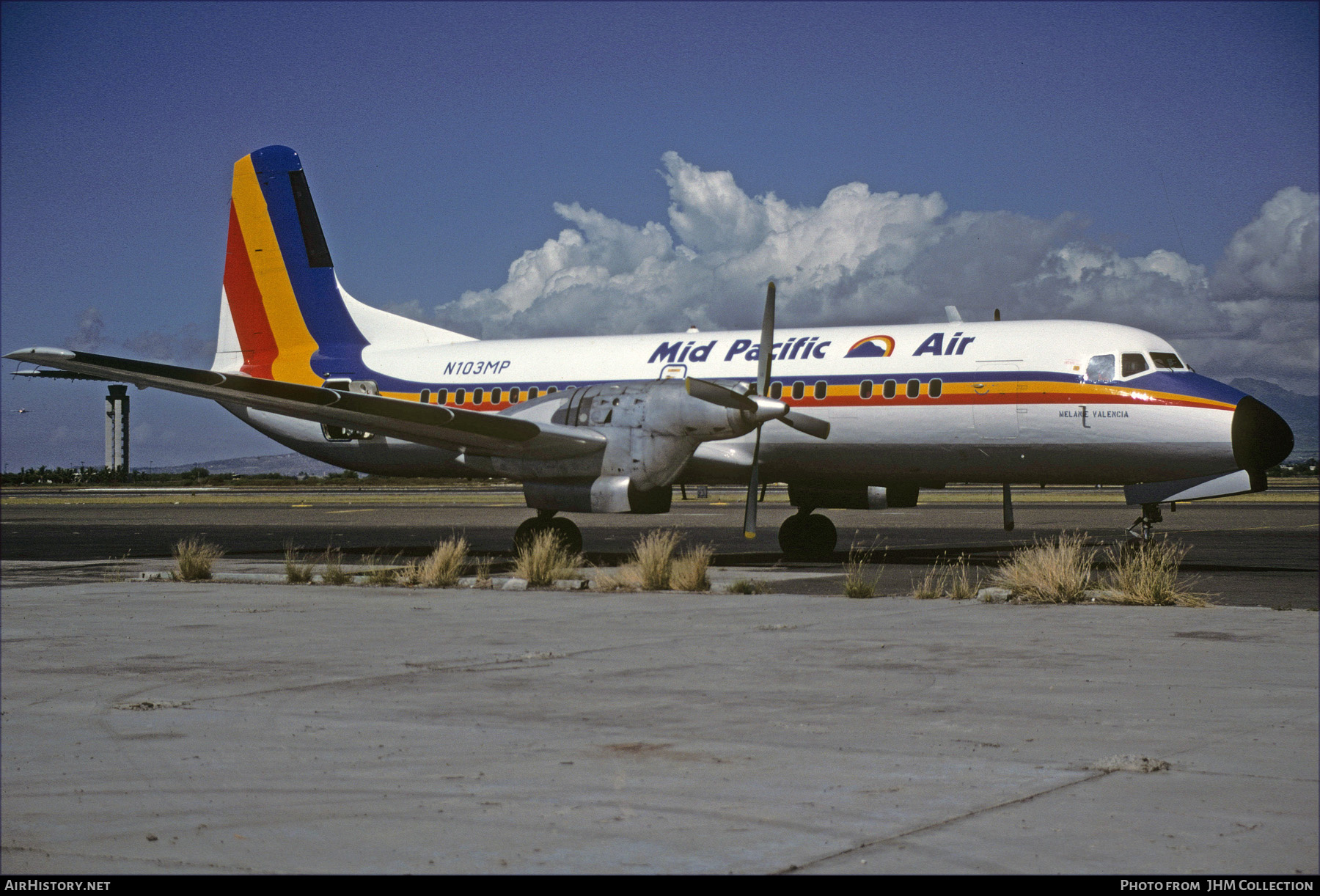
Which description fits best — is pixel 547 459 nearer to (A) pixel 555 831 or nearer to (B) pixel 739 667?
(B) pixel 739 667

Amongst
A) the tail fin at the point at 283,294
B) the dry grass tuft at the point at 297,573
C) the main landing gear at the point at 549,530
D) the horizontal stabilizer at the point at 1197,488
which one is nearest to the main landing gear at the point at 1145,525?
the horizontal stabilizer at the point at 1197,488

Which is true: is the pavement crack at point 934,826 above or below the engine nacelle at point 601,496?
below

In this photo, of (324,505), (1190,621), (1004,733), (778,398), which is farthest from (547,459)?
(324,505)

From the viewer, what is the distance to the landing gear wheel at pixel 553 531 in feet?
70.9

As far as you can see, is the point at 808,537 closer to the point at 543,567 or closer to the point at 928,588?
the point at 543,567

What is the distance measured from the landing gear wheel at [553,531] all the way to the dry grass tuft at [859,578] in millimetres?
4638

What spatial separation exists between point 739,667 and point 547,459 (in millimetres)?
11083

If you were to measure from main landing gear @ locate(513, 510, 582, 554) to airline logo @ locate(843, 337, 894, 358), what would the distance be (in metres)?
5.61

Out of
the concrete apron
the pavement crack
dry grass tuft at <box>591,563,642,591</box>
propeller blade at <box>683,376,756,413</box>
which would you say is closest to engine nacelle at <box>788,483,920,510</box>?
propeller blade at <box>683,376,756,413</box>

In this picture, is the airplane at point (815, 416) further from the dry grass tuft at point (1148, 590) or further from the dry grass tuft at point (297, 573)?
the dry grass tuft at point (1148, 590)

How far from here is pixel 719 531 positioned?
33.2 metres

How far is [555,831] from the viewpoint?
5.18 meters

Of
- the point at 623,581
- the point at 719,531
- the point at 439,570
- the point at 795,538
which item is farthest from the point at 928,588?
the point at 719,531

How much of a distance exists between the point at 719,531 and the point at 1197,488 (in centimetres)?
1558
